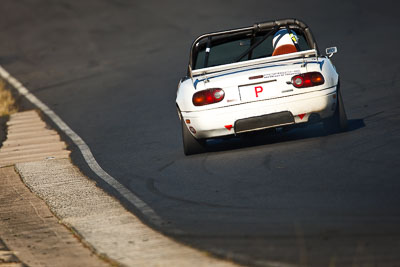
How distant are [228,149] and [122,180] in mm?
1625

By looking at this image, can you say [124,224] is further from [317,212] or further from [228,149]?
[228,149]

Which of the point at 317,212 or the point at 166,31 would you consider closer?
the point at 317,212

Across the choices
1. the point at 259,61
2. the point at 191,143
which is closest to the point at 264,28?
the point at 259,61

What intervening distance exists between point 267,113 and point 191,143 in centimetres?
112

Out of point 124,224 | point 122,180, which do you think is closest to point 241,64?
point 122,180

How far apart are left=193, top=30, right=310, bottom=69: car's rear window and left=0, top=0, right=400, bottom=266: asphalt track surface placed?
3.49 feet

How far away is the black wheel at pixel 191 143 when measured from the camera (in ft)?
33.1

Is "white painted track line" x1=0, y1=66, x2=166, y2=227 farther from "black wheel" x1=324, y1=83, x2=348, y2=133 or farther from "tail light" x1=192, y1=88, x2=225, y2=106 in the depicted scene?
"black wheel" x1=324, y1=83, x2=348, y2=133

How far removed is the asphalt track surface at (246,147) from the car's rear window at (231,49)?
3.49 feet

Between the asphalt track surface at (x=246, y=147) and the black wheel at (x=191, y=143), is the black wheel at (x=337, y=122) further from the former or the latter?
the black wheel at (x=191, y=143)

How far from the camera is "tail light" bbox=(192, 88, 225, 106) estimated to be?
31.4 feet

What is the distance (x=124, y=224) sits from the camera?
23.9 feet

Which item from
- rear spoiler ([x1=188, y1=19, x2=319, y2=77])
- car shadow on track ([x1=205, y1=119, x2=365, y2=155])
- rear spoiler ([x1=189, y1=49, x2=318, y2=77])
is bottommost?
car shadow on track ([x1=205, y1=119, x2=365, y2=155])

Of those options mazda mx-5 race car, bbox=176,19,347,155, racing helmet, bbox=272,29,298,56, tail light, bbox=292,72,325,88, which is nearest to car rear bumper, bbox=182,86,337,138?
mazda mx-5 race car, bbox=176,19,347,155
